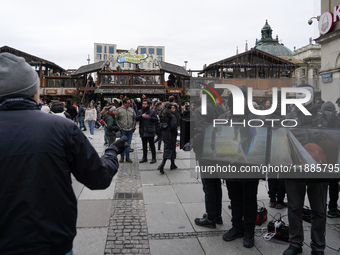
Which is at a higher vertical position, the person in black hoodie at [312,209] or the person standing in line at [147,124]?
the person standing in line at [147,124]

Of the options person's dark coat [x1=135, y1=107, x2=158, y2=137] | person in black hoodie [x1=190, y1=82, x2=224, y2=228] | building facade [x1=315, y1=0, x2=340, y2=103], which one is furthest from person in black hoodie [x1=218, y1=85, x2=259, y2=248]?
building facade [x1=315, y1=0, x2=340, y2=103]

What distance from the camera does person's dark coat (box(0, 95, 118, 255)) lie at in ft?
4.97

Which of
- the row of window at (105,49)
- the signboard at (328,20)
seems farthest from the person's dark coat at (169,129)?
the row of window at (105,49)

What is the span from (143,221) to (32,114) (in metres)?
2.95

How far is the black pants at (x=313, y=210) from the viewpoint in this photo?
315 centimetres

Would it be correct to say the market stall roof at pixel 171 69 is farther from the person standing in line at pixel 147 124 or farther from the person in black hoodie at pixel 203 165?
the person in black hoodie at pixel 203 165

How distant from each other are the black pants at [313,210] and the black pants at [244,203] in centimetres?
42

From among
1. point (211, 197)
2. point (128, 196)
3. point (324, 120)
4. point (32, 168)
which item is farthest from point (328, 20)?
point (32, 168)

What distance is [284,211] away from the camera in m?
4.60

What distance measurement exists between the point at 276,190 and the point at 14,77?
4.40 meters

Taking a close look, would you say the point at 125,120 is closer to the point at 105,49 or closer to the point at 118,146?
the point at 118,146

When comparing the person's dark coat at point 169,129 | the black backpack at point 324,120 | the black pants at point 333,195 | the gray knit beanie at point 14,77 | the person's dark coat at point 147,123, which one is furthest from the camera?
the person's dark coat at point 147,123

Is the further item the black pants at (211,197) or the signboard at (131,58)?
the signboard at (131,58)

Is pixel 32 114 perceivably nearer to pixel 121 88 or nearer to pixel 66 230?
pixel 66 230
